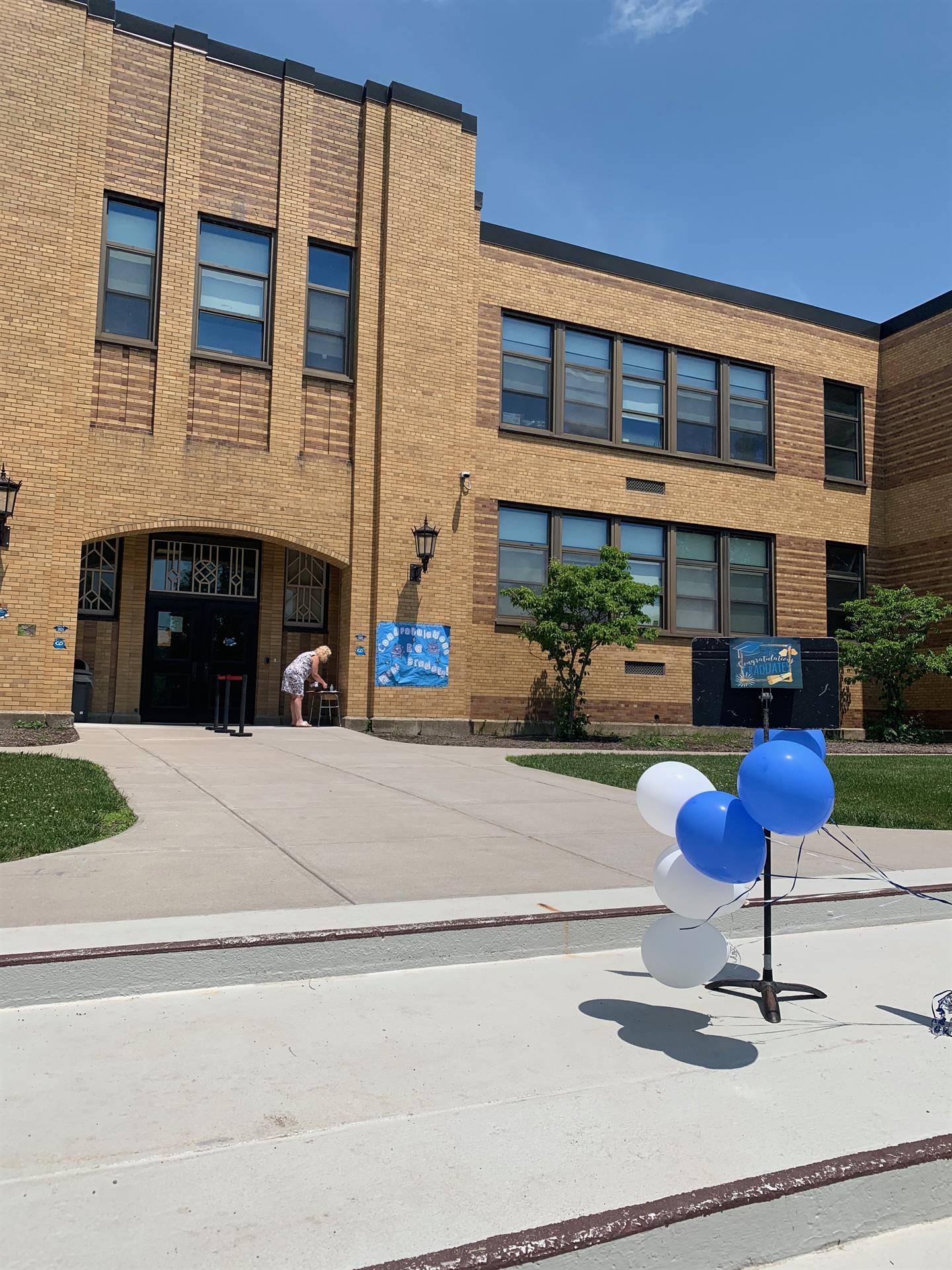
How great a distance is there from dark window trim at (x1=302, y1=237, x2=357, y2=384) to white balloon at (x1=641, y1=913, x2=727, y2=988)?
546 inches

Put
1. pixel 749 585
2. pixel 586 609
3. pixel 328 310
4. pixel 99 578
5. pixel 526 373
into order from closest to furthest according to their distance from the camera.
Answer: pixel 586 609 → pixel 99 578 → pixel 328 310 → pixel 526 373 → pixel 749 585

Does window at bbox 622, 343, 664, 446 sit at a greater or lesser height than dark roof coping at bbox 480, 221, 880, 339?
lesser

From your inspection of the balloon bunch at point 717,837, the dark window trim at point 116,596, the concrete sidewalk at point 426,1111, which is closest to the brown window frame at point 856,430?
the dark window trim at point 116,596

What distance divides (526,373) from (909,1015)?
15.8 meters

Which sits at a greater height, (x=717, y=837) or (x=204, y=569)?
(x=204, y=569)

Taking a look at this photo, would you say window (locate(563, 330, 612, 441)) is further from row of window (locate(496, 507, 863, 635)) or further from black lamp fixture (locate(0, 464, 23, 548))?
black lamp fixture (locate(0, 464, 23, 548))

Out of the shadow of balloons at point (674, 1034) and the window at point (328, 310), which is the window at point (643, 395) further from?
the shadow of balloons at point (674, 1034)

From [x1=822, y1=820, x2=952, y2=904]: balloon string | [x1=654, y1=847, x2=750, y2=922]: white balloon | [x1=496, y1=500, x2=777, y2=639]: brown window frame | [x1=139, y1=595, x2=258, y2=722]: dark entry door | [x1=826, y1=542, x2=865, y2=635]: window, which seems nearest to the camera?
[x1=654, y1=847, x2=750, y2=922]: white balloon

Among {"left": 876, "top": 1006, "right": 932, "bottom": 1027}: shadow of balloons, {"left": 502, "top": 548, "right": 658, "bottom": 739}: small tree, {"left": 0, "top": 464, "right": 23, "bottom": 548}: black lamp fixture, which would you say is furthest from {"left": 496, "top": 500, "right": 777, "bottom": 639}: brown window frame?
{"left": 876, "top": 1006, "right": 932, "bottom": 1027}: shadow of balloons

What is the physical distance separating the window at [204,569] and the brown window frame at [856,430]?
12907 millimetres

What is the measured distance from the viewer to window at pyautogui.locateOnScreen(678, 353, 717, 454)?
2006cm

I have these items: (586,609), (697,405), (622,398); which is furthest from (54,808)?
(697,405)

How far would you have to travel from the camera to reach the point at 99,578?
16344mm

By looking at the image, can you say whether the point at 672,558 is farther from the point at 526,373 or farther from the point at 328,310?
the point at 328,310
